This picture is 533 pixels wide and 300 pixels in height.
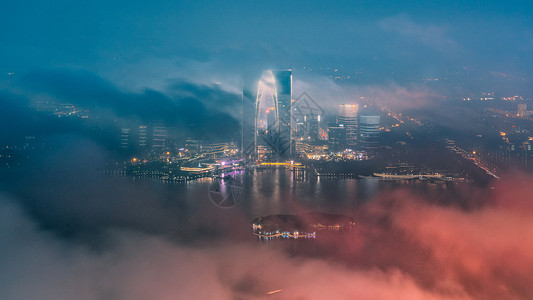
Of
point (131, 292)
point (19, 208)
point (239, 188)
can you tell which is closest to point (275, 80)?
point (239, 188)

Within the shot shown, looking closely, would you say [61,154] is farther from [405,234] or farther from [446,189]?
[446,189]

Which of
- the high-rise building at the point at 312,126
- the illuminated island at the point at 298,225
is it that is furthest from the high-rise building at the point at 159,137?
the illuminated island at the point at 298,225

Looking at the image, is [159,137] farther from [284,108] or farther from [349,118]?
[349,118]

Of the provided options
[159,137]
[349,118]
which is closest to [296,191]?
[159,137]

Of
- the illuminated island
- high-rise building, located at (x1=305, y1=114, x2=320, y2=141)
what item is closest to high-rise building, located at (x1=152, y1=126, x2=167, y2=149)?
high-rise building, located at (x1=305, y1=114, x2=320, y2=141)

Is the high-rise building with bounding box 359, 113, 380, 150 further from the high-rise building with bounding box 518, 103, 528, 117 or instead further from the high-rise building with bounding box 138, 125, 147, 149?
the high-rise building with bounding box 138, 125, 147, 149

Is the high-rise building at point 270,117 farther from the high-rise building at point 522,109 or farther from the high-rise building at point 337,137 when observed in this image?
the high-rise building at point 522,109
